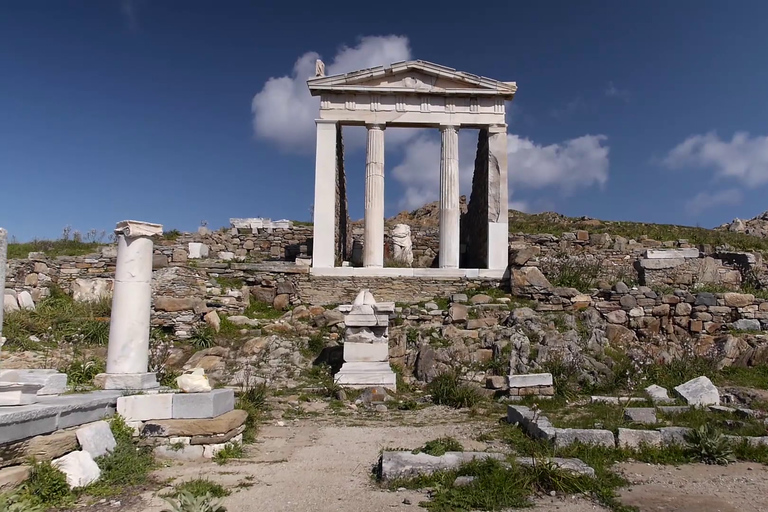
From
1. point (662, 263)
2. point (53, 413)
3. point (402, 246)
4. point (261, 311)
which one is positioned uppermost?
point (402, 246)

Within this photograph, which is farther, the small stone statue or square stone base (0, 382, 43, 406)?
the small stone statue

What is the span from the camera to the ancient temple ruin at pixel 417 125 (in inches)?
698

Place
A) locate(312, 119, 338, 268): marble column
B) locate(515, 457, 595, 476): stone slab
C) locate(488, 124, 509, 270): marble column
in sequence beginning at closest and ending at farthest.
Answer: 1. locate(515, 457, 595, 476): stone slab
2. locate(312, 119, 338, 268): marble column
3. locate(488, 124, 509, 270): marble column

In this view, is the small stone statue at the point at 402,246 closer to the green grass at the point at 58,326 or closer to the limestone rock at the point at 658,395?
the green grass at the point at 58,326

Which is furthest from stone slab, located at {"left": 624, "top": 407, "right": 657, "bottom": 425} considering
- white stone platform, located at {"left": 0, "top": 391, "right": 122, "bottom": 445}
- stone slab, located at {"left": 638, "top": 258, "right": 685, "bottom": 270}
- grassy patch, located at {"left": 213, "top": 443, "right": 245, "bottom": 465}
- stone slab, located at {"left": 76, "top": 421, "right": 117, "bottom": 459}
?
stone slab, located at {"left": 638, "top": 258, "right": 685, "bottom": 270}

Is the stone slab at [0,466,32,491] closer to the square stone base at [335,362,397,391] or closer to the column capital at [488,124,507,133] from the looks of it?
the square stone base at [335,362,397,391]

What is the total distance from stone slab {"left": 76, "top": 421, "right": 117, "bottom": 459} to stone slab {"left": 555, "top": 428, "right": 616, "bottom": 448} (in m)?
4.78

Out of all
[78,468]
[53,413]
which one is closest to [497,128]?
[53,413]

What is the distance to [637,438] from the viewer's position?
20.6 ft

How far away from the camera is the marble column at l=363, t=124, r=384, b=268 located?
57.7 feet

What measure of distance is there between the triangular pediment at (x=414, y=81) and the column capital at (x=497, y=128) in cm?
102

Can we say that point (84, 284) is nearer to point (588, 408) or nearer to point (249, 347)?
point (249, 347)

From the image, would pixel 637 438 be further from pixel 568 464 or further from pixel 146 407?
pixel 146 407

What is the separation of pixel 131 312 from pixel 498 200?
13.0m
